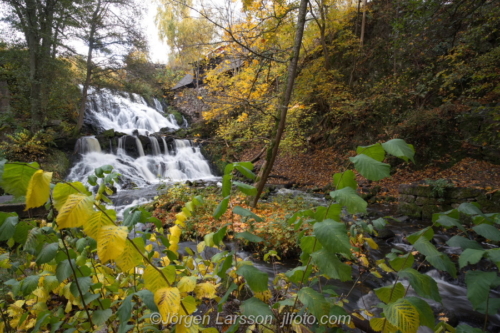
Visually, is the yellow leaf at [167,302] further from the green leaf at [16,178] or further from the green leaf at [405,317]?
the green leaf at [405,317]

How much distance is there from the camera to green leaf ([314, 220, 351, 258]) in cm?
84

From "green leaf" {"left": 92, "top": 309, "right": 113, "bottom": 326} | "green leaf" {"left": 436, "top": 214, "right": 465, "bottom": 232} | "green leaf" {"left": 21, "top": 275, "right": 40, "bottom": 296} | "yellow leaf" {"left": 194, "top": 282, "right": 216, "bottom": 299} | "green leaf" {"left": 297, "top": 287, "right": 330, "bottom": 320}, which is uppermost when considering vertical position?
"green leaf" {"left": 436, "top": 214, "right": 465, "bottom": 232}

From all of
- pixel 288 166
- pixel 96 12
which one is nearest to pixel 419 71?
pixel 288 166

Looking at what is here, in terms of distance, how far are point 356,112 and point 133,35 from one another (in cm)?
1201

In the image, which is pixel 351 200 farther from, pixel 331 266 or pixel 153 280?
pixel 153 280

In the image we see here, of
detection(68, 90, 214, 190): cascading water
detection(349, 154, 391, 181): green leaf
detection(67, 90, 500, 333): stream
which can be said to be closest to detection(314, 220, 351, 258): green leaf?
detection(349, 154, 391, 181): green leaf

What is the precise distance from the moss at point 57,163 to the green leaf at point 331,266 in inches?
483

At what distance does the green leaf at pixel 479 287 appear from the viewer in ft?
3.11

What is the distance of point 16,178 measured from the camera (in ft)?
2.86

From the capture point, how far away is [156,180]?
41.3 ft

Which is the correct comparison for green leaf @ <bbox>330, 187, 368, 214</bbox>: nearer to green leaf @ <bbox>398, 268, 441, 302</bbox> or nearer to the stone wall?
green leaf @ <bbox>398, 268, 441, 302</bbox>

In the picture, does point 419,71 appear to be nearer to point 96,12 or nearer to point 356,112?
point 356,112

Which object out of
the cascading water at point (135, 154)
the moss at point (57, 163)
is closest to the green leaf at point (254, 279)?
the cascading water at point (135, 154)

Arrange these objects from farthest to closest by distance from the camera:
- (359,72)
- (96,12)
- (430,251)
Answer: (359,72), (96,12), (430,251)
